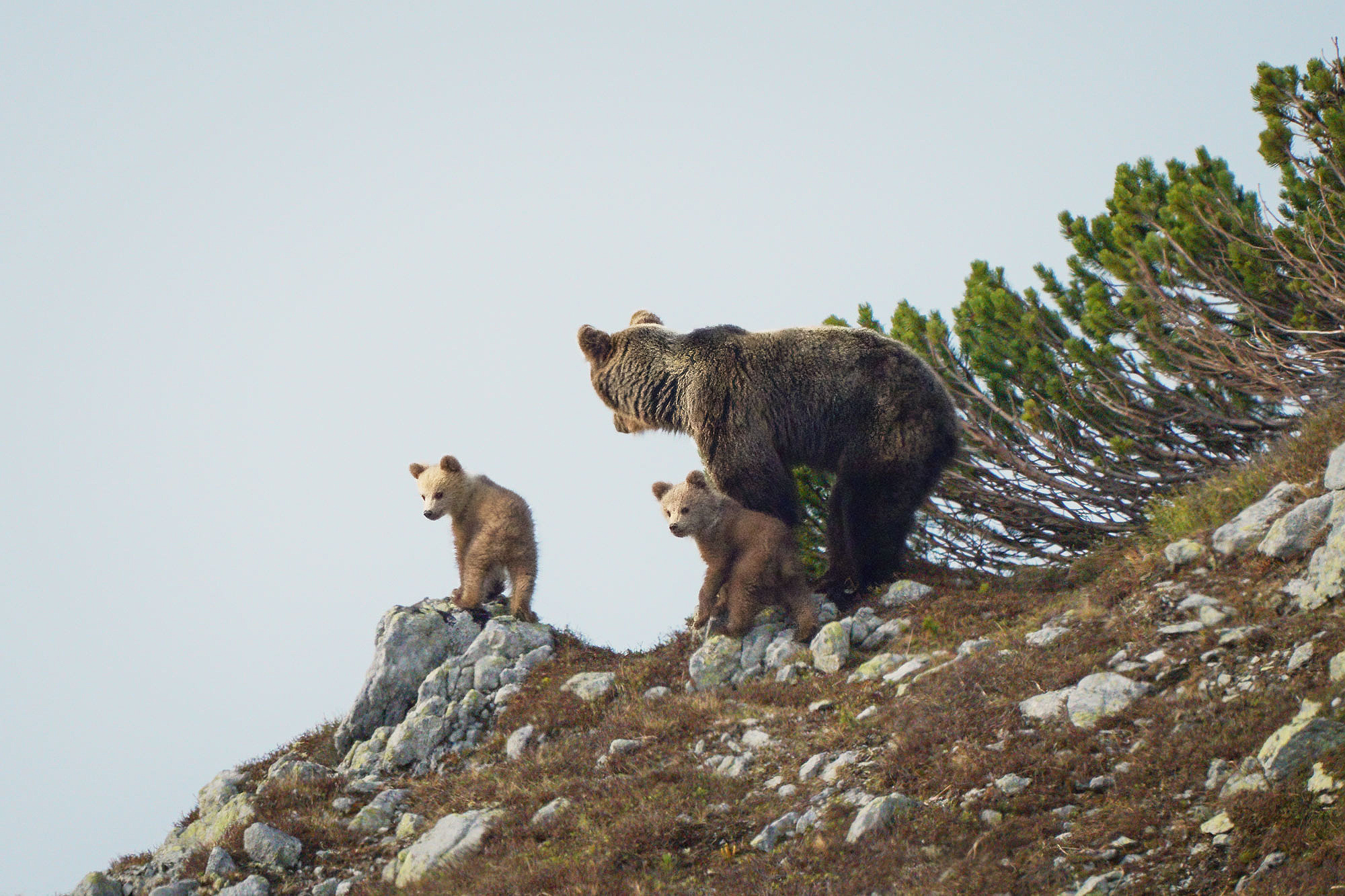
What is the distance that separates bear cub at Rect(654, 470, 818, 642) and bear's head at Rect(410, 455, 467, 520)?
7.95ft

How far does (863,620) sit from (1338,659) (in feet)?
14.9

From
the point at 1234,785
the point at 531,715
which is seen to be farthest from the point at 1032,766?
the point at 531,715

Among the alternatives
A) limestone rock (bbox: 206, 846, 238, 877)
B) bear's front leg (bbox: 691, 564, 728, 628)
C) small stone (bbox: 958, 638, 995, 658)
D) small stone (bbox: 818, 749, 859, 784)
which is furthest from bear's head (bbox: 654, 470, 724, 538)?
limestone rock (bbox: 206, 846, 238, 877)

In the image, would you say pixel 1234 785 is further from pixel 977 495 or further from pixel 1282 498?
pixel 977 495

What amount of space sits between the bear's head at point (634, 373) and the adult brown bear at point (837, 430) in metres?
0.39

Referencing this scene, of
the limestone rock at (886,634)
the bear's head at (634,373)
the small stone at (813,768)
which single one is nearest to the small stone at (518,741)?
the limestone rock at (886,634)

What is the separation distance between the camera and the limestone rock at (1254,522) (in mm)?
9219

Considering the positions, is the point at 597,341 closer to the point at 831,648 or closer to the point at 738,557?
the point at 738,557

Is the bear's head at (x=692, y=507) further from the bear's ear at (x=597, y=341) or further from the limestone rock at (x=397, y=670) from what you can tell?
the limestone rock at (x=397, y=670)

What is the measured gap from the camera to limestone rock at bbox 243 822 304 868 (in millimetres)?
10078

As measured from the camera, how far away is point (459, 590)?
12891 millimetres

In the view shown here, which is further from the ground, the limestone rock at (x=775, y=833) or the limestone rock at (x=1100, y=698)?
the limestone rock at (x=1100, y=698)

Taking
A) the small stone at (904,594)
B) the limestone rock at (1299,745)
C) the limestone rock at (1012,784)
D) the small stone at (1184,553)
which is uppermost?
the small stone at (904,594)

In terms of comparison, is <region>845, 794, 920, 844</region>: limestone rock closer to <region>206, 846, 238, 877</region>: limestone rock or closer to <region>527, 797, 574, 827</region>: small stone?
<region>527, 797, 574, 827</region>: small stone
